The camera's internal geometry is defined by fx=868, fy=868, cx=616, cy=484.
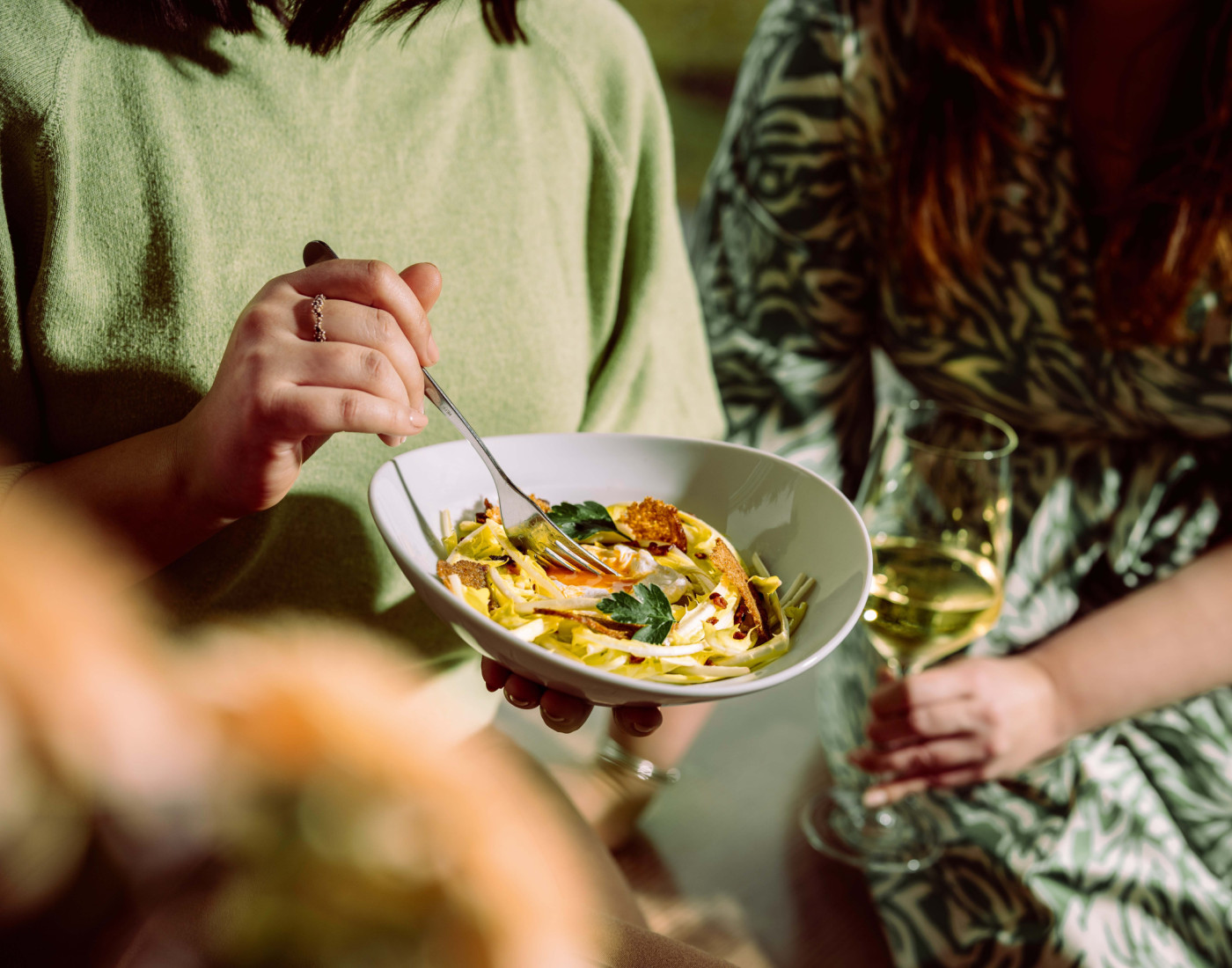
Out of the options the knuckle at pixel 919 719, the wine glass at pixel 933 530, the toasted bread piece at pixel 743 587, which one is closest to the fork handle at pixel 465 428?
the toasted bread piece at pixel 743 587

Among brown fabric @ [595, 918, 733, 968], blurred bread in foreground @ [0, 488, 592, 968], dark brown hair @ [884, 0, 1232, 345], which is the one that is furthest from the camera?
dark brown hair @ [884, 0, 1232, 345]

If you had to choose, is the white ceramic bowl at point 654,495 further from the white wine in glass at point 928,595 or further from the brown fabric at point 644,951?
the white wine in glass at point 928,595

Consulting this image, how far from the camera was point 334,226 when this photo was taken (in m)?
0.55

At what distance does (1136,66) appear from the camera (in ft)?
2.70

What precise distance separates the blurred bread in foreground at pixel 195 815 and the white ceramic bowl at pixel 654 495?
0.26 feet

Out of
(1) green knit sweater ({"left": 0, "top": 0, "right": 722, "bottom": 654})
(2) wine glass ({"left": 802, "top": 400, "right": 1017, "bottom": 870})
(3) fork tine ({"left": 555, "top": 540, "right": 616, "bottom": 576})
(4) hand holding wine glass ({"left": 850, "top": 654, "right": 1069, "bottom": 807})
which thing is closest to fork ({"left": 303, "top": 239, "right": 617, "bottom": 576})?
(3) fork tine ({"left": 555, "top": 540, "right": 616, "bottom": 576})

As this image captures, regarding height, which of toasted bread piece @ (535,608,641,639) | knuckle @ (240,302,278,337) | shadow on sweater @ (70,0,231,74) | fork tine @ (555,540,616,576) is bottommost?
fork tine @ (555,540,616,576)

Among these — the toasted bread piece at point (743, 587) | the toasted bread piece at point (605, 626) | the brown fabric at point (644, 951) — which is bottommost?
the brown fabric at point (644, 951)

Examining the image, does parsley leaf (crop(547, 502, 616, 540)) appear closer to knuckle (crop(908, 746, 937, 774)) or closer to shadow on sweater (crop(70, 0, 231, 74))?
shadow on sweater (crop(70, 0, 231, 74))

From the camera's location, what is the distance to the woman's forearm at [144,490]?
0.42 meters

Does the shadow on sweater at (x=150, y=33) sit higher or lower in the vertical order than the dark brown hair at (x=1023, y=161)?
higher

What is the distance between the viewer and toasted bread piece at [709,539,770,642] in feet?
1.37

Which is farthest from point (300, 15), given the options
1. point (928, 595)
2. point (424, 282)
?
point (928, 595)

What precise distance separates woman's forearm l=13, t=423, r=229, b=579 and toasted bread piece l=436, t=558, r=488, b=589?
0.14 m
